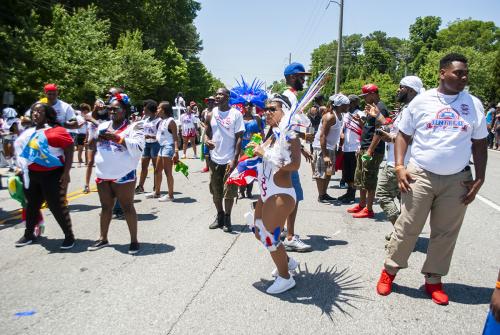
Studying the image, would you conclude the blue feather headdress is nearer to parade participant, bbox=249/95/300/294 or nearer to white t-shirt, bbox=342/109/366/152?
parade participant, bbox=249/95/300/294

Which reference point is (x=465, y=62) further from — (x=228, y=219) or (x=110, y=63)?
(x=110, y=63)

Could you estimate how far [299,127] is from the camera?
11.3ft

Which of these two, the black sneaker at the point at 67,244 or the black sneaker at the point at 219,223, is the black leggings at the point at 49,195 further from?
the black sneaker at the point at 219,223

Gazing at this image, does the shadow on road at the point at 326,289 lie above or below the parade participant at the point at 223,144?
below

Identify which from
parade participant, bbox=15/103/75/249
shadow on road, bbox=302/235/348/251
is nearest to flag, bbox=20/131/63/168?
parade participant, bbox=15/103/75/249

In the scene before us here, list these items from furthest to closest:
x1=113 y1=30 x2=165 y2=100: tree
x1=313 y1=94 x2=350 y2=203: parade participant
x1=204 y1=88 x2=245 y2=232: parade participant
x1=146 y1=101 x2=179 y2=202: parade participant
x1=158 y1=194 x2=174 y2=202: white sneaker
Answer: x1=113 y1=30 x2=165 y2=100: tree → x1=158 y1=194 x2=174 y2=202: white sneaker → x1=146 y1=101 x2=179 y2=202: parade participant → x1=313 y1=94 x2=350 y2=203: parade participant → x1=204 y1=88 x2=245 y2=232: parade participant

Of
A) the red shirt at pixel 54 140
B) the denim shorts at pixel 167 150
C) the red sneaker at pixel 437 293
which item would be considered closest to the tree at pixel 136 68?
the denim shorts at pixel 167 150

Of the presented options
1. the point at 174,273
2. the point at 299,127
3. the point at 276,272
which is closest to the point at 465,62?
the point at 299,127

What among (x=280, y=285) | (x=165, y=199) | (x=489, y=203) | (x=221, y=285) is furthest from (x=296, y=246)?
→ (x=489, y=203)

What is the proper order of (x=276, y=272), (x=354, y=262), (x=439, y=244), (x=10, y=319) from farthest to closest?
(x=354, y=262)
(x=276, y=272)
(x=439, y=244)
(x=10, y=319)

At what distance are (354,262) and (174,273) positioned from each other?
207 centimetres

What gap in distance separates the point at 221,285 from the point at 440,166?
2351 mm

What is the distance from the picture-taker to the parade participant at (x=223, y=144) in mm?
5809

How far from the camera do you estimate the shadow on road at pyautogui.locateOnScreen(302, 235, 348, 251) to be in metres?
5.24
